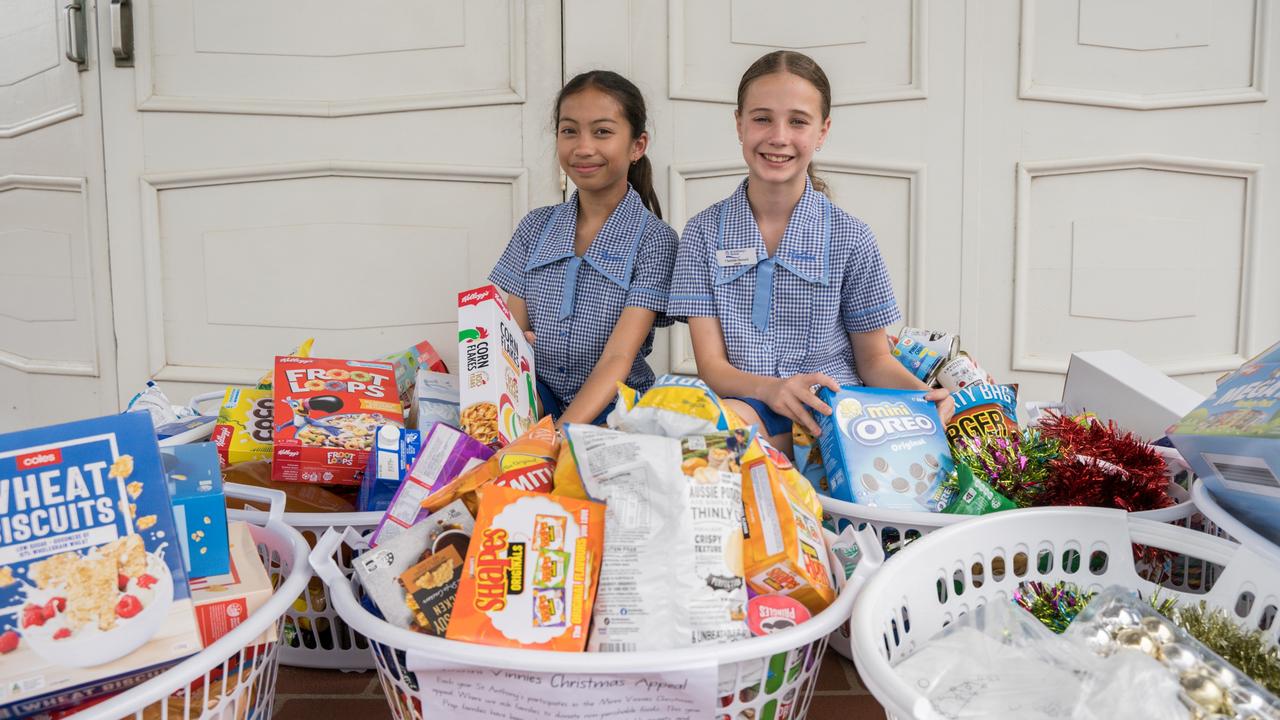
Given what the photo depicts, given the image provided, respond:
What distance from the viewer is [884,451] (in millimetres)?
1103

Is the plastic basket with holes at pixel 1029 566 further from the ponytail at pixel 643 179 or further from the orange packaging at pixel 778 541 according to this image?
the ponytail at pixel 643 179

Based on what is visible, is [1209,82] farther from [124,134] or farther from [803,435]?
[124,134]

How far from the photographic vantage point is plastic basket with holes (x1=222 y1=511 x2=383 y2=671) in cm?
106

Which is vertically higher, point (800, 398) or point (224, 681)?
point (800, 398)

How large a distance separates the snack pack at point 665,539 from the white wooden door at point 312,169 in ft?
4.65

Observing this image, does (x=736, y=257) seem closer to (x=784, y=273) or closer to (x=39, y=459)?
(x=784, y=273)

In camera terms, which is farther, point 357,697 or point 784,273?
point 784,273

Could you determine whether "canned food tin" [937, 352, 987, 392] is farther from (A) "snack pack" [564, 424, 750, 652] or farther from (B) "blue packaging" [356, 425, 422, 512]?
(B) "blue packaging" [356, 425, 422, 512]

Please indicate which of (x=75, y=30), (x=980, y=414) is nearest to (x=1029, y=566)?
(x=980, y=414)

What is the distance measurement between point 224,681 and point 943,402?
3.12ft

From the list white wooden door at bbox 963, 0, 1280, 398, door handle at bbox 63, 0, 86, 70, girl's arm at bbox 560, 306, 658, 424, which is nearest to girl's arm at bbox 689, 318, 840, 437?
girl's arm at bbox 560, 306, 658, 424

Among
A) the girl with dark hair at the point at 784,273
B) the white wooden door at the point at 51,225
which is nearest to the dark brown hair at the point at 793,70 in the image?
the girl with dark hair at the point at 784,273

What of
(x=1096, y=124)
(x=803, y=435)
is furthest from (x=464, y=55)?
(x=1096, y=124)

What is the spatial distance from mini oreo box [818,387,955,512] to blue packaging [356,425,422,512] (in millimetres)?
547
